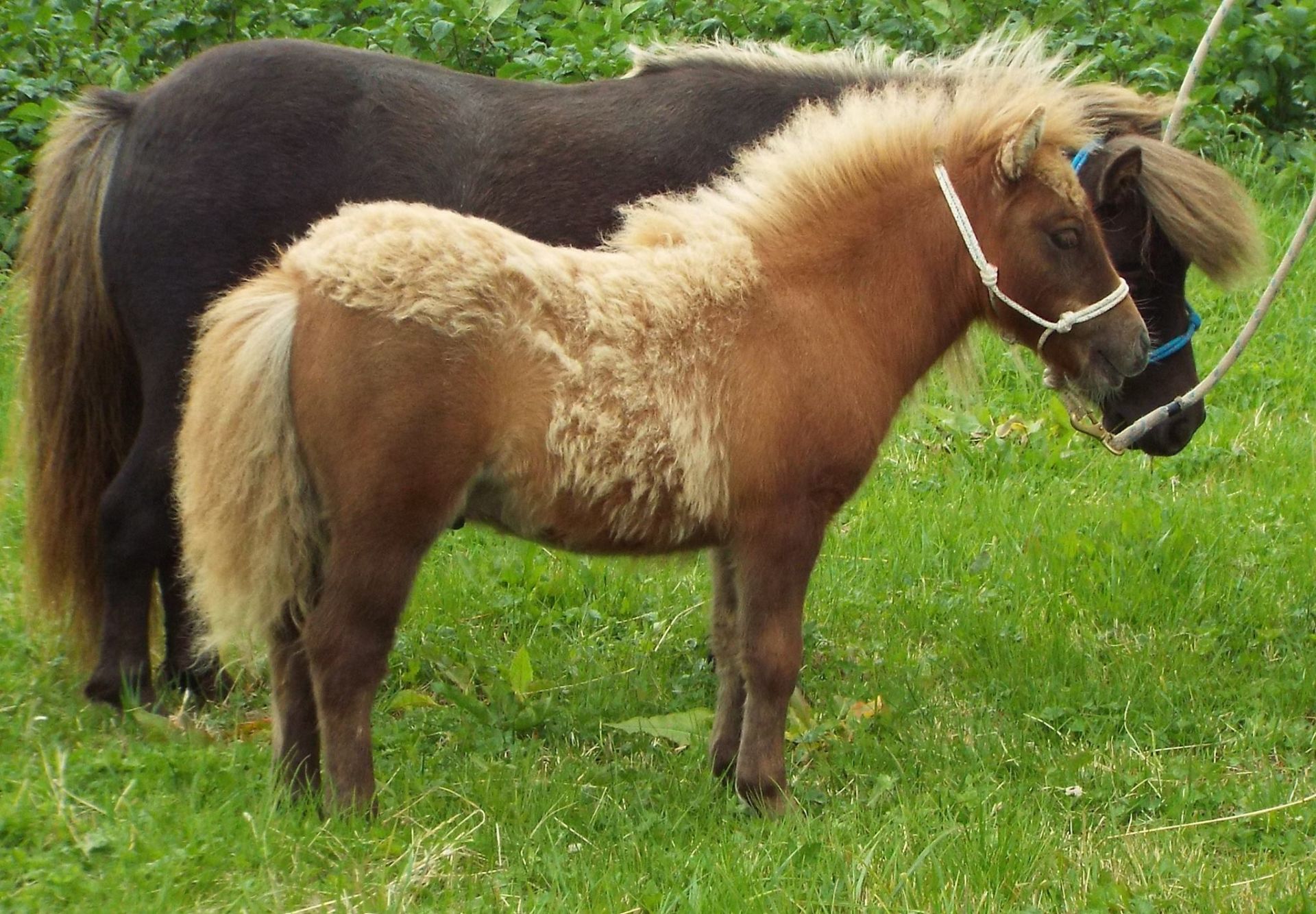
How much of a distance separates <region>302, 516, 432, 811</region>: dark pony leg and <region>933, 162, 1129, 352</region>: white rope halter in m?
1.74

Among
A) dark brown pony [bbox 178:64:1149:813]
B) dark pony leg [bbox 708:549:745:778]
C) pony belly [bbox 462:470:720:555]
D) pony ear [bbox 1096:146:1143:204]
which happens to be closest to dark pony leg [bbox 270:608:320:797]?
dark brown pony [bbox 178:64:1149:813]

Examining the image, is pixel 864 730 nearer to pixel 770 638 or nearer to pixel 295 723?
pixel 770 638

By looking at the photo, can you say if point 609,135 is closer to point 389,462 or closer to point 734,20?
point 389,462

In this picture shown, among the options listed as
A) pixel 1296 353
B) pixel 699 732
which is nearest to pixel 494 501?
pixel 699 732

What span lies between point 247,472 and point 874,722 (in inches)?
89.3

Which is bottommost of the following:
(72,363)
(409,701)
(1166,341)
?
(409,701)

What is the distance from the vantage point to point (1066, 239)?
4051mm

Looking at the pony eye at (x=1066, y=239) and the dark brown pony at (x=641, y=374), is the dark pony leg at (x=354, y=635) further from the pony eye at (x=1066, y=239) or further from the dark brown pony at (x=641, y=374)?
the pony eye at (x=1066, y=239)

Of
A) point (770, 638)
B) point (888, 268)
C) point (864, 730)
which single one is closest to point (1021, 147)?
point (888, 268)

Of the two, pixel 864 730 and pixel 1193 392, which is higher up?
pixel 1193 392

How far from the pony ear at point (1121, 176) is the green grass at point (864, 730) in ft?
2.87

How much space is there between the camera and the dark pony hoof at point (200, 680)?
16.6 ft

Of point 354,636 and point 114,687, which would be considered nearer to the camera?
point 354,636

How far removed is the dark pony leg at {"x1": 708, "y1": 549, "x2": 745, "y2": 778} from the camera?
4.37 meters
